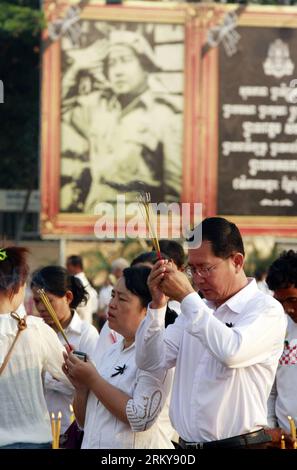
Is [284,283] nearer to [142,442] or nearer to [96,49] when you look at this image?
[142,442]

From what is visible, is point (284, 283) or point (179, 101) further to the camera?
point (179, 101)

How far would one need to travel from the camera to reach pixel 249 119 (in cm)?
1967

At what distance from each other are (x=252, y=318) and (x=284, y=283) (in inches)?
54.8

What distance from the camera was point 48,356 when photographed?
575 cm

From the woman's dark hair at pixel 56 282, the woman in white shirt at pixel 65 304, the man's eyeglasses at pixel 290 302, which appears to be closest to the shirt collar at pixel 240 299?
the man's eyeglasses at pixel 290 302

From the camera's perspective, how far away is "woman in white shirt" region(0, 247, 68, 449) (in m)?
5.63

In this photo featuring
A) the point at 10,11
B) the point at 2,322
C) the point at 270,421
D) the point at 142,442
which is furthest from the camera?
the point at 10,11

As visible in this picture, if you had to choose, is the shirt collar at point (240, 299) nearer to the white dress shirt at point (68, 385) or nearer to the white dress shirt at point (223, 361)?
Result: the white dress shirt at point (223, 361)

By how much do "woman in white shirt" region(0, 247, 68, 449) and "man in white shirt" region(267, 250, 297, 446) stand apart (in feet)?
3.50

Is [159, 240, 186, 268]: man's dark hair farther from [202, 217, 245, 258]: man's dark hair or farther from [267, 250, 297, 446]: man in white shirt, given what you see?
[202, 217, 245, 258]: man's dark hair

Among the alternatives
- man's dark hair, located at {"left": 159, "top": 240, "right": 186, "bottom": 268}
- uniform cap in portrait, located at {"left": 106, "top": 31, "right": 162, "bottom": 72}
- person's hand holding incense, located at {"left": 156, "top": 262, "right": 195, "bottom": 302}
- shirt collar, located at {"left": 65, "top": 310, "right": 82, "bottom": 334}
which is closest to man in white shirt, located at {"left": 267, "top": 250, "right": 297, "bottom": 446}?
man's dark hair, located at {"left": 159, "top": 240, "right": 186, "bottom": 268}

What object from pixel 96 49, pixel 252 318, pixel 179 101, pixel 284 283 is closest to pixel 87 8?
pixel 96 49

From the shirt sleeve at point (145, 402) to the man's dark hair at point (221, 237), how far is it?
625 millimetres

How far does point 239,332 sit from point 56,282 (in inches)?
94.5
